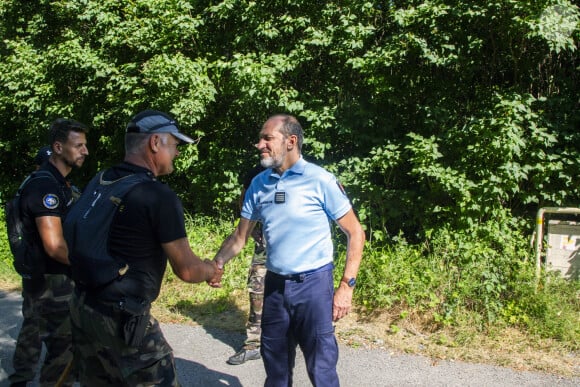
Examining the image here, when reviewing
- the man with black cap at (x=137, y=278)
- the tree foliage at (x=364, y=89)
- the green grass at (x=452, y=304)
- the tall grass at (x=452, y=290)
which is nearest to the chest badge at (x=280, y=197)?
the man with black cap at (x=137, y=278)

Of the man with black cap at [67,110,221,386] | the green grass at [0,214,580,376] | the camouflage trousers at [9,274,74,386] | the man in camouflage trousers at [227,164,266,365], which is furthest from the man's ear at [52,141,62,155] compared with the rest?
the green grass at [0,214,580,376]

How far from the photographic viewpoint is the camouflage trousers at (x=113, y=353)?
2264mm

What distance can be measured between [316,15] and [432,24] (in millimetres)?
1691

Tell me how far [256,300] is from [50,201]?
2057 millimetres

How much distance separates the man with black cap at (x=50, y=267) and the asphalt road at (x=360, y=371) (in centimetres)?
89

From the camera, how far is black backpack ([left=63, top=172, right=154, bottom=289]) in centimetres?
220

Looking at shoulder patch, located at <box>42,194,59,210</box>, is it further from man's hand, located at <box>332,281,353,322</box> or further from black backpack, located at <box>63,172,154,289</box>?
man's hand, located at <box>332,281,353,322</box>

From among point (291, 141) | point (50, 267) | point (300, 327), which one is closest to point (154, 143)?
point (291, 141)

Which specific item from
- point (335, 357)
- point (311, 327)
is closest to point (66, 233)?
point (311, 327)

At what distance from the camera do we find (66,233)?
2.34 m

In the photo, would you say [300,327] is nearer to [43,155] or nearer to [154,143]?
[154,143]

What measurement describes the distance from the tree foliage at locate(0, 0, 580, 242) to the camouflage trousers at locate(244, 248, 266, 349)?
90.4 inches

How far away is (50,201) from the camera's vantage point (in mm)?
3258

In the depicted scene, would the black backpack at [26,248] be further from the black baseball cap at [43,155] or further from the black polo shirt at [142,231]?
the black polo shirt at [142,231]
